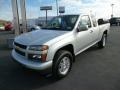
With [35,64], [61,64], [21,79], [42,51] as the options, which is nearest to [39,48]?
[42,51]

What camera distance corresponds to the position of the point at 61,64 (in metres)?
4.34

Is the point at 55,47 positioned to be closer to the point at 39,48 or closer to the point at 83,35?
the point at 39,48

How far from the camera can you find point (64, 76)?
445cm

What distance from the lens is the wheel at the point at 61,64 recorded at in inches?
160

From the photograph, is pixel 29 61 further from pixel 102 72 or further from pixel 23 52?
pixel 102 72

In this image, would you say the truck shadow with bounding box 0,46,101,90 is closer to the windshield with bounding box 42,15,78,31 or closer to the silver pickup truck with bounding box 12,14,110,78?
the silver pickup truck with bounding box 12,14,110,78

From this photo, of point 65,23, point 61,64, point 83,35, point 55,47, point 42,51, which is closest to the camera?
point 42,51

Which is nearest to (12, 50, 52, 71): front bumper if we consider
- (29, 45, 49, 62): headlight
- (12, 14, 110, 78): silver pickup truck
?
(12, 14, 110, 78): silver pickup truck

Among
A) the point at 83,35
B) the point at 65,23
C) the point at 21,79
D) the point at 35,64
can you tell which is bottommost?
the point at 21,79

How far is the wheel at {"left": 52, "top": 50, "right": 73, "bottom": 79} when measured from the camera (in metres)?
4.07

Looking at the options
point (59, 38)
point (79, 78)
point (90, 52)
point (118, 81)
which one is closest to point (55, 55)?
point (59, 38)

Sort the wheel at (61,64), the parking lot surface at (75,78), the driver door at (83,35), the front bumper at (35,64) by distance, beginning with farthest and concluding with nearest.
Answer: the driver door at (83,35) → the wheel at (61,64) → the parking lot surface at (75,78) → the front bumper at (35,64)

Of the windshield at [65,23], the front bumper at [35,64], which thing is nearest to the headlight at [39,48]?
the front bumper at [35,64]

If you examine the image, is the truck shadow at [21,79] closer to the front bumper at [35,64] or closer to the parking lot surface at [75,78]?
the parking lot surface at [75,78]
